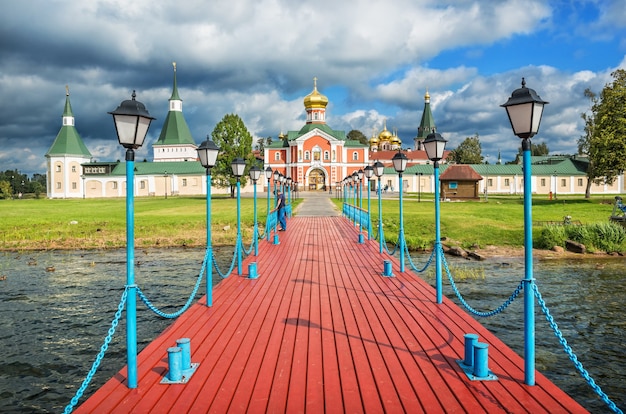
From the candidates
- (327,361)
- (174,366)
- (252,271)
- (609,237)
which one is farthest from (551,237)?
(174,366)

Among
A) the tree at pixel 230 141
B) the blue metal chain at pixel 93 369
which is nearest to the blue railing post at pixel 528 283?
the blue metal chain at pixel 93 369

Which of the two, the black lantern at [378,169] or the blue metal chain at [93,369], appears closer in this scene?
the blue metal chain at [93,369]

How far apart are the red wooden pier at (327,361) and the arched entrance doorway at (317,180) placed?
206 feet

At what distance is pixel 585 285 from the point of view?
13672 millimetres

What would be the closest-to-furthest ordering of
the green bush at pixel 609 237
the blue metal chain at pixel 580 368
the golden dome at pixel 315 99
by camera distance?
the blue metal chain at pixel 580 368 → the green bush at pixel 609 237 → the golden dome at pixel 315 99

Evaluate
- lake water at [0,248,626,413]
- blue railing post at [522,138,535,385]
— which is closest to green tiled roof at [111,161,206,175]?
lake water at [0,248,626,413]

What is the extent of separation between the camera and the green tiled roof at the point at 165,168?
239 ft

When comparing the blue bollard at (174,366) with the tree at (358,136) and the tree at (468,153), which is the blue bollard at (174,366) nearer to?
the tree at (468,153)

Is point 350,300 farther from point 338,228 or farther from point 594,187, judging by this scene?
point 594,187

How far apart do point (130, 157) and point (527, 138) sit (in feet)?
13.5

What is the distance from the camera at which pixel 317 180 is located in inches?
2835

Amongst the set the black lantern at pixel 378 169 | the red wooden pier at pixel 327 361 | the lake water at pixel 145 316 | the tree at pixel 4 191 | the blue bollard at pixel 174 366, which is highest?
the tree at pixel 4 191

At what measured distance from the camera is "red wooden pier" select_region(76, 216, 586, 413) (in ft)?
13.7

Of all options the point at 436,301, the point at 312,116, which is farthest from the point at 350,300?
the point at 312,116
